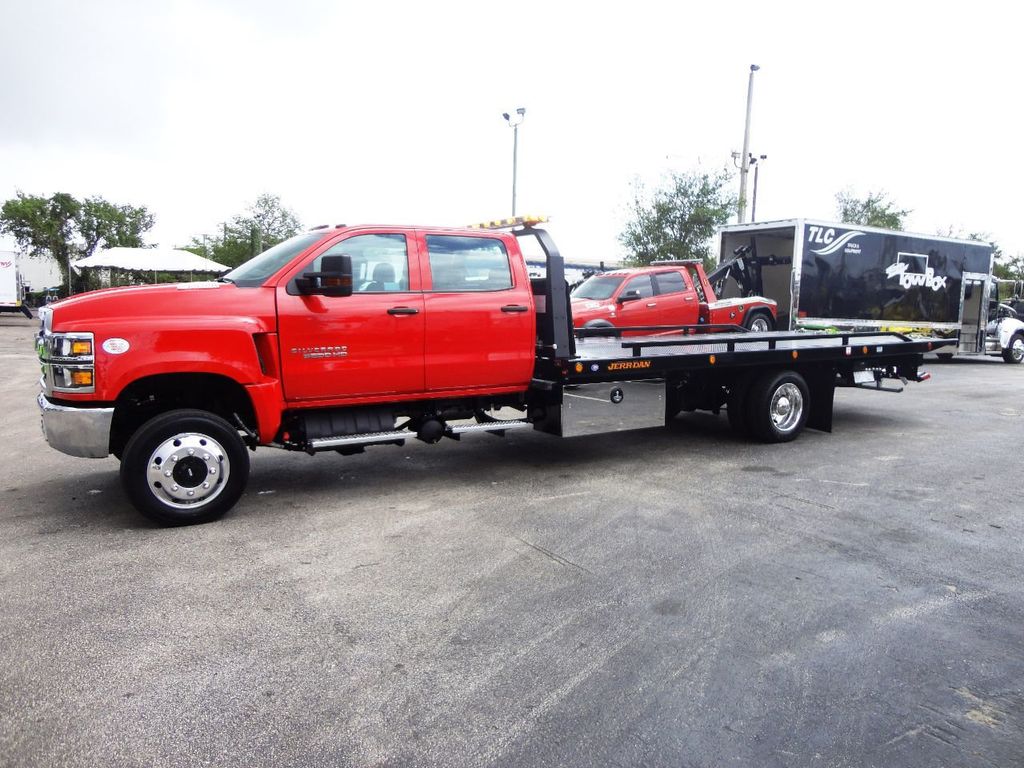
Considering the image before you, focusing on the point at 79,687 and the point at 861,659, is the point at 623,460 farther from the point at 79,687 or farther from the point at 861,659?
the point at 79,687

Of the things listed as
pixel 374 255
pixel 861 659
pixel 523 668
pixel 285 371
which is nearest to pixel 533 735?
pixel 523 668

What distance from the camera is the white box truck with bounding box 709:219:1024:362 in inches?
625

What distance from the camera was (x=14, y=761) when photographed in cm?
256

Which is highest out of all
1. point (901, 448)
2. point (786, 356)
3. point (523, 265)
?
point (523, 265)

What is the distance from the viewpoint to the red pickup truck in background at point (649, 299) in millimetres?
12789

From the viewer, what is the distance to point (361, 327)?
5.60 m

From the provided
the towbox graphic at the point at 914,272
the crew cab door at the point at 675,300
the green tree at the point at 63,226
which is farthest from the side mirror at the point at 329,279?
the green tree at the point at 63,226

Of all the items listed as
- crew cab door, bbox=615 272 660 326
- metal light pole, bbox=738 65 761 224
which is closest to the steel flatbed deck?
crew cab door, bbox=615 272 660 326

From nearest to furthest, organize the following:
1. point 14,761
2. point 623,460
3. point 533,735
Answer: point 14,761, point 533,735, point 623,460

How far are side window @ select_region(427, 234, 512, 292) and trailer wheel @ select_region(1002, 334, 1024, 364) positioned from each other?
1824 cm

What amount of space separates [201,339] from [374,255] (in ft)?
4.83

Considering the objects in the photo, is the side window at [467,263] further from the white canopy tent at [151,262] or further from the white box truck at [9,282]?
the white box truck at [9,282]

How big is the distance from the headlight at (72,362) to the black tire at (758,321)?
509 inches

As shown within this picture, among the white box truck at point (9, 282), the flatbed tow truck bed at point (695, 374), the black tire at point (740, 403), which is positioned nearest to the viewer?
the flatbed tow truck bed at point (695, 374)
